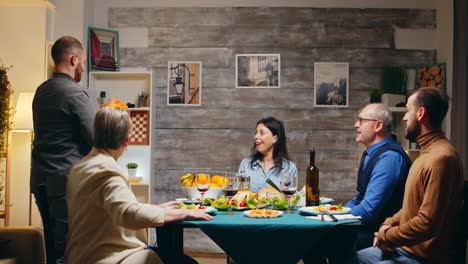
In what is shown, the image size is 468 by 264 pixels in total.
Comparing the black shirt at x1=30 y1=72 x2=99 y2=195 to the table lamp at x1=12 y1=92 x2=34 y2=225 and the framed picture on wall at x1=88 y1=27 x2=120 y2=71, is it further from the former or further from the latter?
the framed picture on wall at x1=88 y1=27 x2=120 y2=71

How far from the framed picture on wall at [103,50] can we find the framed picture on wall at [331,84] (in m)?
2.13

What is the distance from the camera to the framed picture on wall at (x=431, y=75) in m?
4.58

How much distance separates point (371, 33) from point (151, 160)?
8.77ft

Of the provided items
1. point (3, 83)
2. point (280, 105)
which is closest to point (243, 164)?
point (280, 105)

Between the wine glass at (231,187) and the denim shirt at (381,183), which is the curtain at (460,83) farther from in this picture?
the wine glass at (231,187)

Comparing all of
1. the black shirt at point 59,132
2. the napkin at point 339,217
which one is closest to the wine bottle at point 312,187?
the napkin at point 339,217

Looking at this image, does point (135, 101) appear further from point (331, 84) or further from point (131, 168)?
point (331, 84)

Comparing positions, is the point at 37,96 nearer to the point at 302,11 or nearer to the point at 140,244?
the point at 140,244

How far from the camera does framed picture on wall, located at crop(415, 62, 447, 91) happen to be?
4.58m

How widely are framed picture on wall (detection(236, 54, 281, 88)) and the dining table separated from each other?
2.74 metres

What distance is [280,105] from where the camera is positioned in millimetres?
4785

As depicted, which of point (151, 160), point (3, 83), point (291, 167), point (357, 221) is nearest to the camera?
point (357, 221)

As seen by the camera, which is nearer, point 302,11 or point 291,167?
point 291,167

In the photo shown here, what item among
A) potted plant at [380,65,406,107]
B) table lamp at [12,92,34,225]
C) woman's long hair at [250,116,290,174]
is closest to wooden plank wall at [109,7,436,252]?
potted plant at [380,65,406,107]
